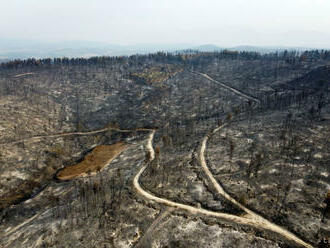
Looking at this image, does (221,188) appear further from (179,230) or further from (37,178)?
(37,178)

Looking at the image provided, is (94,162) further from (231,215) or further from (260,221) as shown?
(260,221)

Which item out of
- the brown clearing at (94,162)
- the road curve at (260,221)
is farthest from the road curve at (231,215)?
the brown clearing at (94,162)

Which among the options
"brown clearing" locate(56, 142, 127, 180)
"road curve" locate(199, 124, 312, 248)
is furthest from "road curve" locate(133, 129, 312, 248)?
"brown clearing" locate(56, 142, 127, 180)

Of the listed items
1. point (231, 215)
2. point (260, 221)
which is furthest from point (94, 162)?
point (260, 221)

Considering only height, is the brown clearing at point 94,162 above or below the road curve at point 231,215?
below

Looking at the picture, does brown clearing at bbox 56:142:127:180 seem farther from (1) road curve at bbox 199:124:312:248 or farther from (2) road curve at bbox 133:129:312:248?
(1) road curve at bbox 199:124:312:248

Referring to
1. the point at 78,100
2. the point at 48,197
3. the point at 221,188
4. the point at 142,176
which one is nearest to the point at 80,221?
the point at 142,176

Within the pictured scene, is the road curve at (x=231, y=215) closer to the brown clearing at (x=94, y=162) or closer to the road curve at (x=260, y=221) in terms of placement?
the road curve at (x=260, y=221)

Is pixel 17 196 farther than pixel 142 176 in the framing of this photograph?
Yes
